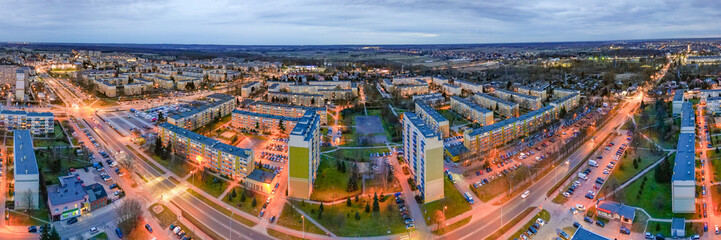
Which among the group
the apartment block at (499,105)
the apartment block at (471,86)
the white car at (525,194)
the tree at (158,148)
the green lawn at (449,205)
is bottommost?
the green lawn at (449,205)

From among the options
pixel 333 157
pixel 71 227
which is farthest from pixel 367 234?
pixel 71 227

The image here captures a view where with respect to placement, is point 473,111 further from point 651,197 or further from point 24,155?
point 24,155

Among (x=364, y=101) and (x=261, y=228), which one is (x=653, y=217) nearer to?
(x=261, y=228)

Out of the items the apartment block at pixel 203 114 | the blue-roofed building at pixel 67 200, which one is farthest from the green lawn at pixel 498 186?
the apartment block at pixel 203 114

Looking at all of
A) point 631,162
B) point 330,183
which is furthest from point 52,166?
point 631,162

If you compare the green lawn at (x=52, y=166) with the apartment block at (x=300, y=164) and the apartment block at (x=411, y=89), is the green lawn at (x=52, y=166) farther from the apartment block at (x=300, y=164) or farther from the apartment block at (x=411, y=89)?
the apartment block at (x=411, y=89)

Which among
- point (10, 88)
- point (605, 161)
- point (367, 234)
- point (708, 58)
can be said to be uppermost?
point (708, 58)
